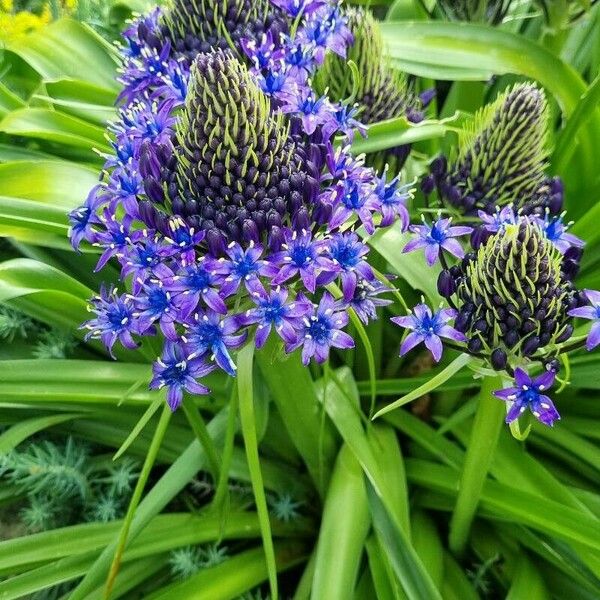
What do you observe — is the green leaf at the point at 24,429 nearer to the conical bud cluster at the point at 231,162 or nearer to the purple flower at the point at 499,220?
the conical bud cluster at the point at 231,162

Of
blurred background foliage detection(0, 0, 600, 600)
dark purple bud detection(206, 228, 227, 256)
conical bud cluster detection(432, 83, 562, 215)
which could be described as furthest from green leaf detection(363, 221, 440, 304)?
dark purple bud detection(206, 228, 227, 256)

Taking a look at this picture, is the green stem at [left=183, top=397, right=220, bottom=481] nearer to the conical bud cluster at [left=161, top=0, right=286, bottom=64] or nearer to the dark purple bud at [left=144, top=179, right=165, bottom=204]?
the dark purple bud at [left=144, top=179, right=165, bottom=204]

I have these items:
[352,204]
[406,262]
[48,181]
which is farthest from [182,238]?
[48,181]

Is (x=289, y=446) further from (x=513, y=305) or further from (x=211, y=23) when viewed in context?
(x=211, y=23)

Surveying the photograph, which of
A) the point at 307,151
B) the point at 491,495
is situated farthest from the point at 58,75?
the point at 491,495

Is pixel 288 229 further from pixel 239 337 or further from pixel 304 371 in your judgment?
pixel 304 371
